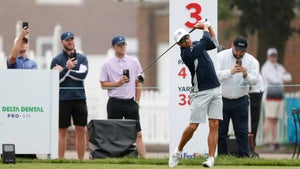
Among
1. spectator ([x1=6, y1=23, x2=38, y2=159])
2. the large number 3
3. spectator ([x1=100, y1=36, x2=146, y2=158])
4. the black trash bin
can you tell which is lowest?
the black trash bin

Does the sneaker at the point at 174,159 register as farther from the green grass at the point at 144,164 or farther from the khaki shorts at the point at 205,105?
the khaki shorts at the point at 205,105

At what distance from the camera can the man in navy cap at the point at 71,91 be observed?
20.0 metres

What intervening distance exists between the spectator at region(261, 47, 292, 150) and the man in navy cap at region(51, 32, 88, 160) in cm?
706

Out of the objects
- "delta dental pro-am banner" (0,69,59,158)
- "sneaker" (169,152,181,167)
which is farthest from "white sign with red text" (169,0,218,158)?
"delta dental pro-am banner" (0,69,59,158)

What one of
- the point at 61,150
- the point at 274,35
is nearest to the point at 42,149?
the point at 61,150

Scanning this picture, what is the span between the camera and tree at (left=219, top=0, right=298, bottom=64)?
28781 millimetres

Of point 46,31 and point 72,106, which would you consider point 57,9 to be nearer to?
point 46,31

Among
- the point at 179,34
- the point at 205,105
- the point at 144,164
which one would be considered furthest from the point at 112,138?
the point at 179,34

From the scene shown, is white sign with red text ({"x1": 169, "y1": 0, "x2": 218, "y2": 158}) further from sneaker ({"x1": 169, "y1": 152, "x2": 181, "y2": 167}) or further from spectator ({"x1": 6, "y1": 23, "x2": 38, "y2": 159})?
spectator ({"x1": 6, "y1": 23, "x2": 38, "y2": 159})

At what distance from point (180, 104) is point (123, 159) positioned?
1.30 meters

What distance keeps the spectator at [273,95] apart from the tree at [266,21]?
2.26 meters

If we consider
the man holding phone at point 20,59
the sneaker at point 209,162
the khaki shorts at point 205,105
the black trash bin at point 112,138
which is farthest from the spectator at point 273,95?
the sneaker at point 209,162

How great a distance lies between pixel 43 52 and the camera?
4234cm

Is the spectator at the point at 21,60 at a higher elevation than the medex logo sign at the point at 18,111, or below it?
higher
